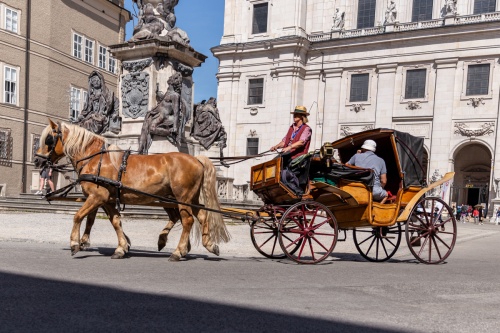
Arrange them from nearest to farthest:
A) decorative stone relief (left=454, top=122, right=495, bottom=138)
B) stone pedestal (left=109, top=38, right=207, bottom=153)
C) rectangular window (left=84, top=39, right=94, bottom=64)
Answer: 1. stone pedestal (left=109, top=38, right=207, bottom=153)
2. decorative stone relief (left=454, top=122, right=495, bottom=138)
3. rectangular window (left=84, top=39, right=94, bottom=64)

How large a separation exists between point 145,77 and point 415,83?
1164 inches

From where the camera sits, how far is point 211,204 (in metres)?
8.32

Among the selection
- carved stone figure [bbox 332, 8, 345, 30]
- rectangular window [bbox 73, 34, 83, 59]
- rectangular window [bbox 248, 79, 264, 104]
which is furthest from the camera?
rectangular window [bbox 248, 79, 264, 104]

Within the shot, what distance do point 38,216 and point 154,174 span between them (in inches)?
330

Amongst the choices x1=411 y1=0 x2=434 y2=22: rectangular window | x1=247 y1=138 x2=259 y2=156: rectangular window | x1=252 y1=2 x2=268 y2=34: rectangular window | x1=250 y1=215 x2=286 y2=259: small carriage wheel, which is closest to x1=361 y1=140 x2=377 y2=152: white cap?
x1=250 y1=215 x2=286 y2=259: small carriage wheel

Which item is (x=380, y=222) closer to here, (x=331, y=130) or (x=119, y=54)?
(x=119, y=54)

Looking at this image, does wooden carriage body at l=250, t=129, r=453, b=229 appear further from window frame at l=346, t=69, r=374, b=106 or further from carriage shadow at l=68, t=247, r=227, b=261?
window frame at l=346, t=69, r=374, b=106

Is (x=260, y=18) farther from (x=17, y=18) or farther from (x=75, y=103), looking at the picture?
(x=17, y=18)

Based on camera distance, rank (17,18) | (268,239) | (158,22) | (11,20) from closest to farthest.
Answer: (268,239) < (158,22) < (11,20) < (17,18)

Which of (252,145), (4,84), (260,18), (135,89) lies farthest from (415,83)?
(135,89)

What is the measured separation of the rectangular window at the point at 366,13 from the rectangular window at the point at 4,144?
28.7 metres

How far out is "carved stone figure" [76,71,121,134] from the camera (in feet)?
54.5

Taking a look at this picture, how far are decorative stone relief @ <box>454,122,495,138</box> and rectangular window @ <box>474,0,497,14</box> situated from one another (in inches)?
340

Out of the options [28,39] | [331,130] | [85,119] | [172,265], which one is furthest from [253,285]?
[331,130]
